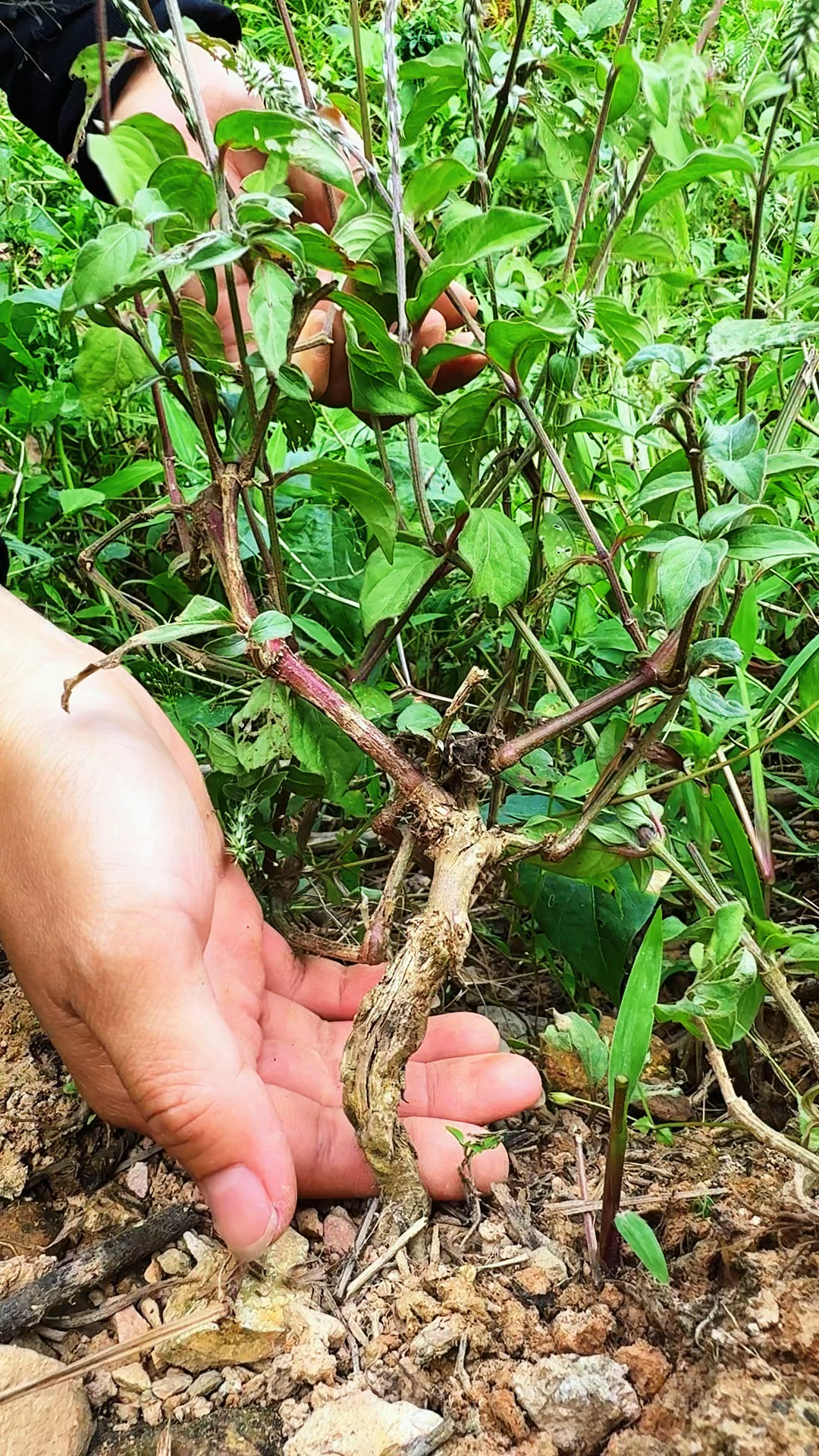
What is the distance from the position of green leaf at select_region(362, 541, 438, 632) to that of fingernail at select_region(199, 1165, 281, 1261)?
46 centimetres

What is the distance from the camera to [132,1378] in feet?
2.38

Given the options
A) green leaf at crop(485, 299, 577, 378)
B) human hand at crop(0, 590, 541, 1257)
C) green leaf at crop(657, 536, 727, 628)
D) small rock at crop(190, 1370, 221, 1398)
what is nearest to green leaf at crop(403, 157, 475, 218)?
green leaf at crop(485, 299, 577, 378)

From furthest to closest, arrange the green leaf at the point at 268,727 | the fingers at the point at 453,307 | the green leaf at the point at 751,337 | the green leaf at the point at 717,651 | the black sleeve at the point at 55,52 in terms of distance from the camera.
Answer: the black sleeve at the point at 55,52
the fingers at the point at 453,307
the green leaf at the point at 268,727
the green leaf at the point at 717,651
the green leaf at the point at 751,337

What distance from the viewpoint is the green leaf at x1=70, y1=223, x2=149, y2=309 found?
24.8 inches

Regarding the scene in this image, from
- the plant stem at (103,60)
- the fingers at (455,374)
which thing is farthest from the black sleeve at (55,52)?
the fingers at (455,374)

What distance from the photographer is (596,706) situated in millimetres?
817

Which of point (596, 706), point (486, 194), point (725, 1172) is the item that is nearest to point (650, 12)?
point (486, 194)

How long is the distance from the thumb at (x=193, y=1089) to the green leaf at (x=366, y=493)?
1.18 ft

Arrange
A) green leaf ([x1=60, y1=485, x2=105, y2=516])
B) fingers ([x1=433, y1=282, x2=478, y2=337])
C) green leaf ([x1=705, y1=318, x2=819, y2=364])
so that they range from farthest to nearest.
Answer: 1. green leaf ([x1=60, y1=485, x2=105, y2=516])
2. fingers ([x1=433, y1=282, x2=478, y2=337])
3. green leaf ([x1=705, y1=318, x2=819, y2=364])

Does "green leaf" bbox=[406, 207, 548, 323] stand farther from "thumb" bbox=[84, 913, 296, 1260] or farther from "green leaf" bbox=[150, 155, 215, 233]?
"thumb" bbox=[84, 913, 296, 1260]

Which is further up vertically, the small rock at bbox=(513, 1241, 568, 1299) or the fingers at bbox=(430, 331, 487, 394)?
the fingers at bbox=(430, 331, 487, 394)

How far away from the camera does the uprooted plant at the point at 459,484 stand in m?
0.69

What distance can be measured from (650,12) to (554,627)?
3.73 ft

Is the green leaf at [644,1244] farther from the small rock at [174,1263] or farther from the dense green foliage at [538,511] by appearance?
the small rock at [174,1263]
